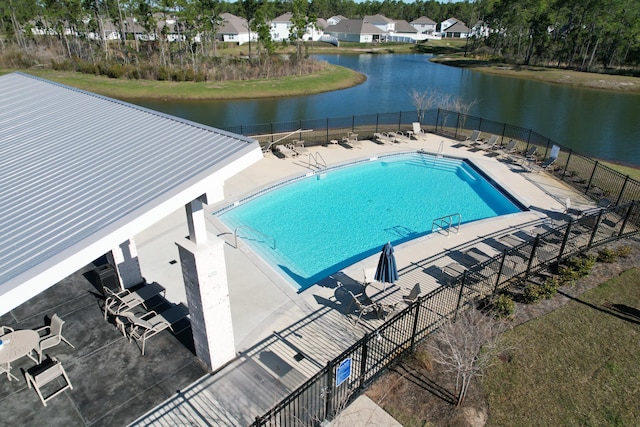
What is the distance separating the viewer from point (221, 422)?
284 inches

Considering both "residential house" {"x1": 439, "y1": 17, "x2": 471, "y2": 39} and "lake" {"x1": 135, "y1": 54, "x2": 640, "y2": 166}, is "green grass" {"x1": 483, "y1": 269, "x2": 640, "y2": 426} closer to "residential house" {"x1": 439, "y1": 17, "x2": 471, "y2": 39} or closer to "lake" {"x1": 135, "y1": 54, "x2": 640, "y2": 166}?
"lake" {"x1": 135, "y1": 54, "x2": 640, "y2": 166}

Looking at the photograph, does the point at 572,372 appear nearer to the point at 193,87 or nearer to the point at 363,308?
the point at 363,308

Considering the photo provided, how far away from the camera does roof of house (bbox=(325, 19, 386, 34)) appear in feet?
373

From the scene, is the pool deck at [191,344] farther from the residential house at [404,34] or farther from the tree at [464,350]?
the residential house at [404,34]

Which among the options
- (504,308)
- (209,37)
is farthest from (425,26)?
(504,308)

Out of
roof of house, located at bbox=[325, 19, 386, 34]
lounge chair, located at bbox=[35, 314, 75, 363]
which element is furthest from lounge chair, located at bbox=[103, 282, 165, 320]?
roof of house, located at bbox=[325, 19, 386, 34]

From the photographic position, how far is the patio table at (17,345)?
25.5ft

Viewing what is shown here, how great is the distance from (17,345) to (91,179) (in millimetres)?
4113

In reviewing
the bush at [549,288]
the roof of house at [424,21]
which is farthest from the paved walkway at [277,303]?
the roof of house at [424,21]

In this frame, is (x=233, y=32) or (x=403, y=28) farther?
(x=403, y=28)

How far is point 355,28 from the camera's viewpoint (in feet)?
375

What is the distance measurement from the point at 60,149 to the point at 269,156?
14.4 meters

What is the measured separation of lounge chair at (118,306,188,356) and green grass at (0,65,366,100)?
39.3 meters

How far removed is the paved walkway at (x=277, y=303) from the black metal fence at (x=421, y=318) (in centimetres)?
61
